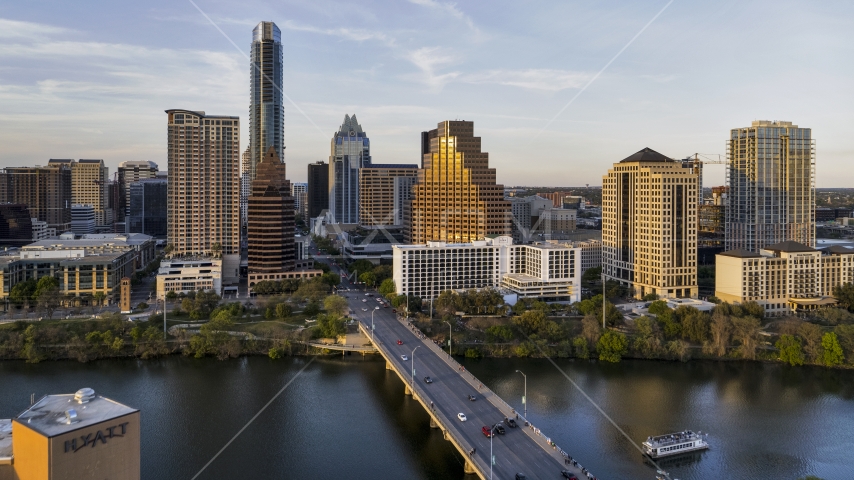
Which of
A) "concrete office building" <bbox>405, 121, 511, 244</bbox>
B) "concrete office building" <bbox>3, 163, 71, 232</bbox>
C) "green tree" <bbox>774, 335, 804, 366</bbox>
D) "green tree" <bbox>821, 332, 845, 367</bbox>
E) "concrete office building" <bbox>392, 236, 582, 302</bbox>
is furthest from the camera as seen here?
"concrete office building" <bbox>3, 163, 71, 232</bbox>

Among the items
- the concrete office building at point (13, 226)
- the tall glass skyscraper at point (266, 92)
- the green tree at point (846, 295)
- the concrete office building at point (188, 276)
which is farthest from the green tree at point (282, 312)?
the tall glass skyscraper at point (266, 92)

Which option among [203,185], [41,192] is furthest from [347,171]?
[203,185]

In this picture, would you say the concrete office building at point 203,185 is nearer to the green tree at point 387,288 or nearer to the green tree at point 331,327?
the green tree at point 387,288

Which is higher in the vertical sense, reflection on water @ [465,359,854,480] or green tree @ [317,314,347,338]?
green tree @ [317,314,347,338]

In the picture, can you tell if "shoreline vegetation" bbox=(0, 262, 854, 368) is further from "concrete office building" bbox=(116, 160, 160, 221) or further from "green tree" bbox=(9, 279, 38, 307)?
"concrete office building" bbox=(116, 160, 160, 221)

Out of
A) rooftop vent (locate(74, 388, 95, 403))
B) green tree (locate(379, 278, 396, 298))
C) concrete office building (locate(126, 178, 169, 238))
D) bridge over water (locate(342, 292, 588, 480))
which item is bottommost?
bridge over water (locate(342, 292, 588, 480))

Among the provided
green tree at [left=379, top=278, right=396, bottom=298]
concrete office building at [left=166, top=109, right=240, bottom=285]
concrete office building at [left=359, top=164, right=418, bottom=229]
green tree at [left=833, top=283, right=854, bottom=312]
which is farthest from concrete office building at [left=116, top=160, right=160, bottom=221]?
green tree at [left=833, top=283, right=854, bottom=312]
